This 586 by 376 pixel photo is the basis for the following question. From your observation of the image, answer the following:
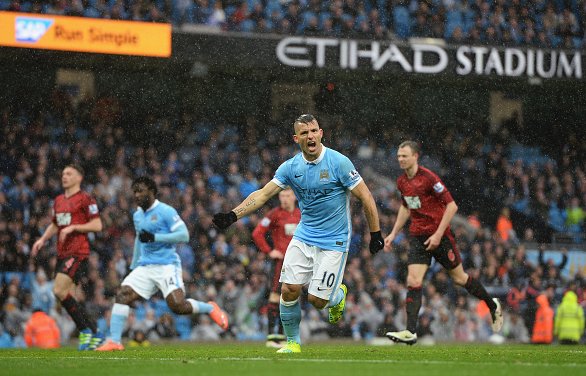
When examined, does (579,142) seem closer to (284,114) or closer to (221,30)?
(284,114)

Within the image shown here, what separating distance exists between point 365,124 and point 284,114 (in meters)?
2.31

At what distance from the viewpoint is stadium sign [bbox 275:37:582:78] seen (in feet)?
59.9

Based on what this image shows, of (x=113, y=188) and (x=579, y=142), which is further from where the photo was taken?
(x=579, y=142)

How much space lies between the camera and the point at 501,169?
70.2 feet

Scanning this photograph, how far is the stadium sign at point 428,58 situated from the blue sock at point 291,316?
11.5 m

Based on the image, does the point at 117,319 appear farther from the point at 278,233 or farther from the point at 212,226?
the point at 212,226

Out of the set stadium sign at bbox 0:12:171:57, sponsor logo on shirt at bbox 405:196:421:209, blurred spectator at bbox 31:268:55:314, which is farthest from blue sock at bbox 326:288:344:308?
stadium sign at bbox 0:12:171:57

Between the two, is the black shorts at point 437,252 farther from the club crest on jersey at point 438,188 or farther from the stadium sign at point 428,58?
the stadium sign at point 428,58

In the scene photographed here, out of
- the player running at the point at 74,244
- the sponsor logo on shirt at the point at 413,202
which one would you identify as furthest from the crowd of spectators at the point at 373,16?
the sponsor logo on shirt at the point at 413,202

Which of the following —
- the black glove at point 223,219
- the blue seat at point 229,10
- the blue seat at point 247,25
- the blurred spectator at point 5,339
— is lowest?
the blurred spectator at point 5,339

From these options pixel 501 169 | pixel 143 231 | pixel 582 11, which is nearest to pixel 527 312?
pixel 501 169

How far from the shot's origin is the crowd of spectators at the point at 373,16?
17.9 m

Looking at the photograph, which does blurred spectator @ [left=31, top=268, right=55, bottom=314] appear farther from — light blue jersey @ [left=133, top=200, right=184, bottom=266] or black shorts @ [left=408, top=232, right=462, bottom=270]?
black shorts @ [left=408, top=232, right=462, bottom=270]

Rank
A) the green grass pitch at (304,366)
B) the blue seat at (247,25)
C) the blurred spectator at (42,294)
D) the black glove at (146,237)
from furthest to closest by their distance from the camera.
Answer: the blue seat at (247,25) → the blurred spectator at (42,294) → the black glove at (146,237) → the green grass pitch at (304,366)
